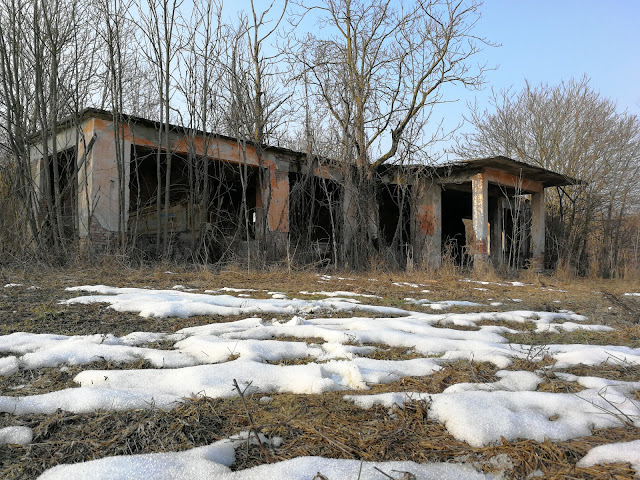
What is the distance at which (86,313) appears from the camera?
11.9ft

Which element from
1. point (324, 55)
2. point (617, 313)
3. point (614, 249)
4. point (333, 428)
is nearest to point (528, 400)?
point (333, 428)

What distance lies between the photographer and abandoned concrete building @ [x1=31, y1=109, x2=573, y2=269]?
29.2 ft

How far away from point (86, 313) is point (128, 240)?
561 centimetres

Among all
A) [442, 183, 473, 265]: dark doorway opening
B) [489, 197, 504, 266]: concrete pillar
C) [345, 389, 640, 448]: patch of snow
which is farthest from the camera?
[442, 183, 473, 265]: dark doorway opening

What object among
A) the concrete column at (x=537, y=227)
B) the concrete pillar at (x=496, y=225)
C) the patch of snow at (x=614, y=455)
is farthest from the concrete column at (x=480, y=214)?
the patch of snow at (x=614, y=455)

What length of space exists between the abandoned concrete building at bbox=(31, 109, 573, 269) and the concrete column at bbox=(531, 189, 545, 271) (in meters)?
0.03

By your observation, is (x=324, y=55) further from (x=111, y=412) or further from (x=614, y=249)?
(x=111, y=412)

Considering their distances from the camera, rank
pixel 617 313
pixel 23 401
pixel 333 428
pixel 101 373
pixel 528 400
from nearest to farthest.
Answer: pixel 333 428 < pixel 23 401 < pixel 528 400 < pixel 101 373 < pixel 617 313

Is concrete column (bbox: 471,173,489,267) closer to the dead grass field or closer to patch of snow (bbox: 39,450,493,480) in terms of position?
the dead grass field

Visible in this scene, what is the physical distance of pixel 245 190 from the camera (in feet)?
31.2

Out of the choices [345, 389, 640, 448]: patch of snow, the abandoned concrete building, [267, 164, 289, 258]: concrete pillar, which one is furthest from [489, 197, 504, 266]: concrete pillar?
[345, 389, 640, 448]: patch of snow

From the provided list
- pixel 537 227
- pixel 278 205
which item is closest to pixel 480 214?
pixel 537 227

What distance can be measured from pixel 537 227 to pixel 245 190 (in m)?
9.69

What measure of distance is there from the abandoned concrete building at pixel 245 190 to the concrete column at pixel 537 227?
0.03 meters
